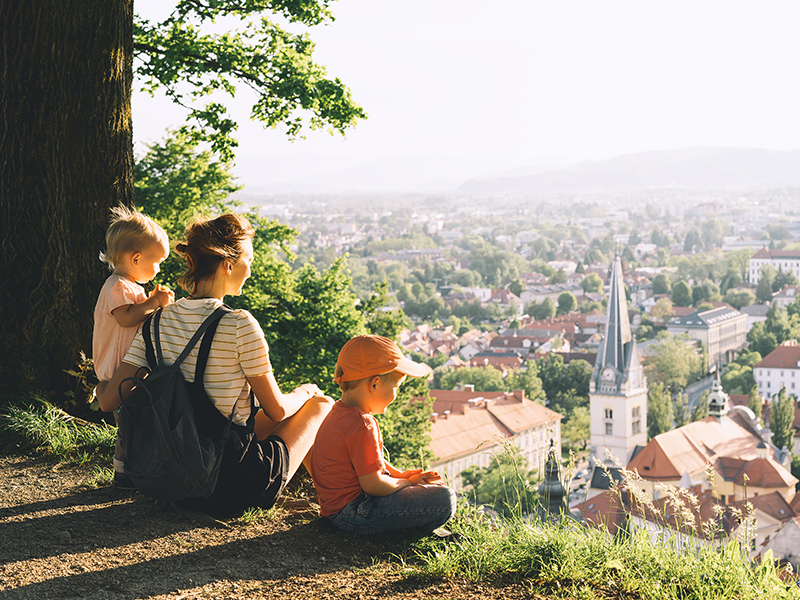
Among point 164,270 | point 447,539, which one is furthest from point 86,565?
point 164,270

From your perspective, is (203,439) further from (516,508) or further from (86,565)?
(516,508)

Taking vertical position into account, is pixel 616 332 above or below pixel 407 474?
below

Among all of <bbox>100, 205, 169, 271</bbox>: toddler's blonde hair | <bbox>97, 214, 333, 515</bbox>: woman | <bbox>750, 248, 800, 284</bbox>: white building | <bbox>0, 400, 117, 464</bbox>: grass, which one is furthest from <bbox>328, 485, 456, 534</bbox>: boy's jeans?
<bbox>750, 248, 800, 284</bbox>: white building

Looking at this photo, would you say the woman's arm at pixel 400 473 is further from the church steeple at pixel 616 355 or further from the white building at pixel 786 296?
the white building at pixel 786 296

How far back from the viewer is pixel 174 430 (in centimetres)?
214

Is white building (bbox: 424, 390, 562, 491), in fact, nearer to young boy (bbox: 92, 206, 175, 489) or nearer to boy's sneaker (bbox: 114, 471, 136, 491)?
boy's sneaker (bbox: 114, 471, 136, 491)

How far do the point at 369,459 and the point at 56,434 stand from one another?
5.39 ft

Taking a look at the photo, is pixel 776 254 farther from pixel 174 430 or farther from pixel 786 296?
pixel 174 430

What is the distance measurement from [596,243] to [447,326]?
71.5 metres

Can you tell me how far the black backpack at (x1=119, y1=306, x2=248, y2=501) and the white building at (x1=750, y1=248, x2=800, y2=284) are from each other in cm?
10441

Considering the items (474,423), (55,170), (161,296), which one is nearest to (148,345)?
(161,296)

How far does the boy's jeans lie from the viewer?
2279 millimetres

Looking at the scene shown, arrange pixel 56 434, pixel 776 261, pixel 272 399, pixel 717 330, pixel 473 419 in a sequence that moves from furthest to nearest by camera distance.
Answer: pixel 776 261, pixel 717 330, pixel 473 419, pixel 56 434, pixel 272 399

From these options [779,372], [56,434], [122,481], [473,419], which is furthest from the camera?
[779,372]
